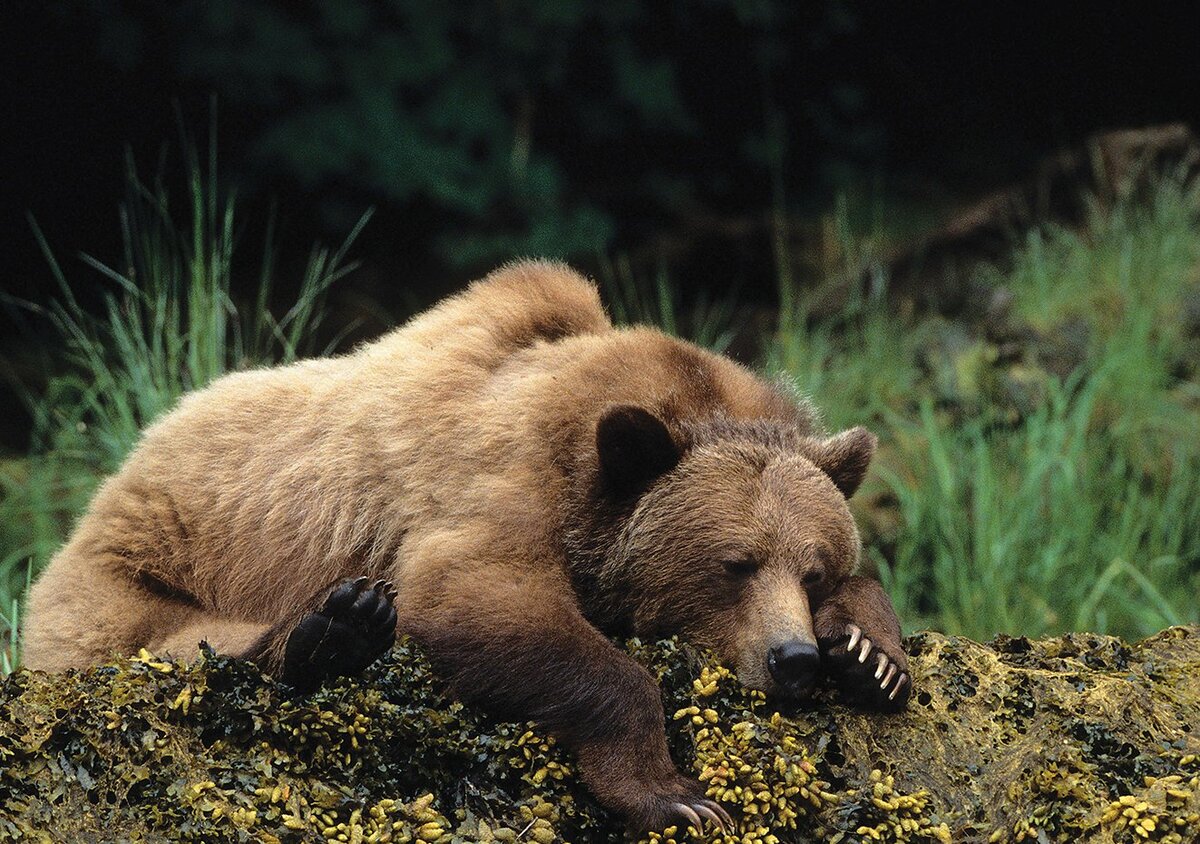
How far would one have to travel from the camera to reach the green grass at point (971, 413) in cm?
598

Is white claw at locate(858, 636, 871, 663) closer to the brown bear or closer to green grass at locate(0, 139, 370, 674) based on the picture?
the brown bear

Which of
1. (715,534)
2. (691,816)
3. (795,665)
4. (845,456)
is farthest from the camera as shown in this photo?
(845,456)

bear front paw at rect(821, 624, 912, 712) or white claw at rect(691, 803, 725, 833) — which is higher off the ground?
bear front paw at rect(821, 624, 912, 712)

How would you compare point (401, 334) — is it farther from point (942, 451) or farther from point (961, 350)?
point (961, 350)

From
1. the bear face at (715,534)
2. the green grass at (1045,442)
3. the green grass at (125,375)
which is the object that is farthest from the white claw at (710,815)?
the green grass at (1045,442)

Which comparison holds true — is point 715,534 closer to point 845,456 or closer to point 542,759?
point 845,456

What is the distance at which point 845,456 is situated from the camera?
409 centimetres

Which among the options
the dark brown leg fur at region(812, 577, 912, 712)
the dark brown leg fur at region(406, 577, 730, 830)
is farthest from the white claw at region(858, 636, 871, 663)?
the dark brown leg fur at region(406, 577, 730, 830)

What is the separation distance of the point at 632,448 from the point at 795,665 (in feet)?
2.57

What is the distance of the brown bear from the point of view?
3.22m

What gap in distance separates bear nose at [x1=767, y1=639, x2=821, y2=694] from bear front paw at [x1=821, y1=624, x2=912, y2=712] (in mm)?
107

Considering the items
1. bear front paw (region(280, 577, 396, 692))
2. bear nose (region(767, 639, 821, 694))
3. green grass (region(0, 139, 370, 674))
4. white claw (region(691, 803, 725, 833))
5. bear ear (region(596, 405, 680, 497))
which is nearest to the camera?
white claw (region(691, 803, 725, 833))

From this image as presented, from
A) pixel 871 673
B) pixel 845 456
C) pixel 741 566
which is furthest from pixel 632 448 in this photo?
pixel 871 673

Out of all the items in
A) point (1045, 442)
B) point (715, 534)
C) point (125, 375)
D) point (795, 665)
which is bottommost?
point (1045, 442)
